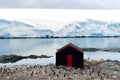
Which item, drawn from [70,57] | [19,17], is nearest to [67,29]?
[19,17]

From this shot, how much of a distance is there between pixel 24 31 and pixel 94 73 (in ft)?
278

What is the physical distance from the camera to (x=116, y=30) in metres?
106

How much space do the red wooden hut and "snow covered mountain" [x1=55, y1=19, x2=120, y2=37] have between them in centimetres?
8045

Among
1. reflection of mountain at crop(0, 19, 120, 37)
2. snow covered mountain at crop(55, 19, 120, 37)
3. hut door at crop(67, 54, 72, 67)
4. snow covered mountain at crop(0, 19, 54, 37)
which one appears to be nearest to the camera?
hut door at crop(67, 54, 72, 67)

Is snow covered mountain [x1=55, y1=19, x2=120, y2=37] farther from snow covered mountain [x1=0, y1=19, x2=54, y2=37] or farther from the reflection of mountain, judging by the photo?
snow covered mountain [x1=0, y1=19, x2=54, y2=37]

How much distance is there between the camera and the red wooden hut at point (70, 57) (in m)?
22.2

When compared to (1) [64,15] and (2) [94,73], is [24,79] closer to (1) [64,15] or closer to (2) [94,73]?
(2) [94,73]

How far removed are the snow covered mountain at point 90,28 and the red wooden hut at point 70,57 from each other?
80.5 metres

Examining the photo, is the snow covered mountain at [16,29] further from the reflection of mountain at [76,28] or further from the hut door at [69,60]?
Answer: the hut door at [69,60]

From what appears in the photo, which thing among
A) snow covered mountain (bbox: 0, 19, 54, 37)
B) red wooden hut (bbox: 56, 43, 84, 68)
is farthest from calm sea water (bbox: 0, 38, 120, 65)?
red wooden hut (bbox: 56, 43, 84, 68)

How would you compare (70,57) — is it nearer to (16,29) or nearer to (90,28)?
(90,28)

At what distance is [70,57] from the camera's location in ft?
73.0

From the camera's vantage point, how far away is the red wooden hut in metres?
22.2

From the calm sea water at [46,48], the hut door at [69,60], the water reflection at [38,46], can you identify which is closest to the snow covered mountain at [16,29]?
the water reflection at [38,46]
